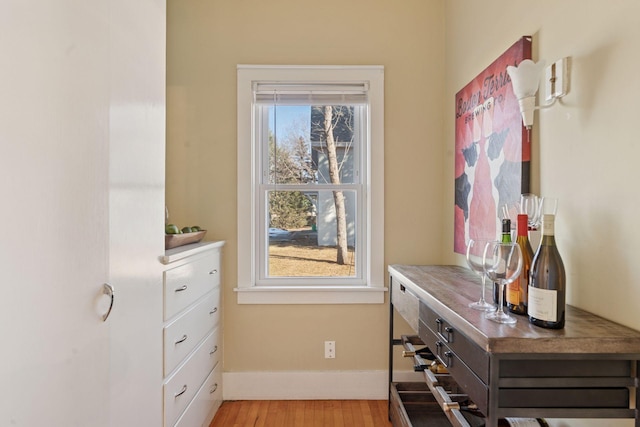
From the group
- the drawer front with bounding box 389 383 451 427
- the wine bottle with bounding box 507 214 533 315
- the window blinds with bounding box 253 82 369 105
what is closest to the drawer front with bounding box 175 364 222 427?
the drawer front with bounding box 389 383 451 427

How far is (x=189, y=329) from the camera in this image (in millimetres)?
1798

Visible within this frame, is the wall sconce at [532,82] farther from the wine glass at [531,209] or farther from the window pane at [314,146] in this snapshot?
the window pane at [314,146]

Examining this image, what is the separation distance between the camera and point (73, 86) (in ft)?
3.20

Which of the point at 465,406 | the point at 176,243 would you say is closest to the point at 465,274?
the point at 465,406

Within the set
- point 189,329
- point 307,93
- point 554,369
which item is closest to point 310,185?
point 307,93

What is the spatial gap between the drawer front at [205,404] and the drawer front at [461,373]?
4.01 feet

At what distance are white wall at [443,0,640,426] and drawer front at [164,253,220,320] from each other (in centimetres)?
157

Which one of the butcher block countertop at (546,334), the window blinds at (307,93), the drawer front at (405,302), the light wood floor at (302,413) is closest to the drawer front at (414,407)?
the light wood floor at (302,413)

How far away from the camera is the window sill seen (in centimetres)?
236

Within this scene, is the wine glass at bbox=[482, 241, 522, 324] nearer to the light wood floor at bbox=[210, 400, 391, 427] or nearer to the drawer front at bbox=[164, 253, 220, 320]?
the drawer front at bbox=[164, 253, 220, 320]

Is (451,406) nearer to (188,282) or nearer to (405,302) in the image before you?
(405,302)

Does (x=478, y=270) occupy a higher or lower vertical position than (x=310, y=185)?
lower

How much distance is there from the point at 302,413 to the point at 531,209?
178 centimetres

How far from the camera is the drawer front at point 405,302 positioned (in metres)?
1.62
